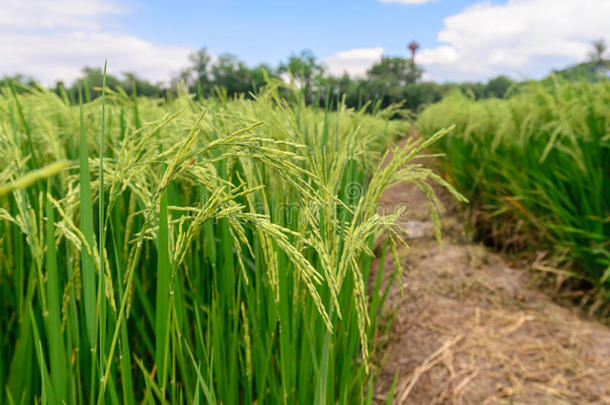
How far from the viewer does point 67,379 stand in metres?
0.90

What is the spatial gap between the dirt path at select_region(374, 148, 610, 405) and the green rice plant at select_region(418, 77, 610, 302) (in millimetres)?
371

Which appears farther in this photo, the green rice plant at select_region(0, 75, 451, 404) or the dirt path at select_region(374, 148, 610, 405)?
the dirt path at select_region(374, 148, 610, 405)

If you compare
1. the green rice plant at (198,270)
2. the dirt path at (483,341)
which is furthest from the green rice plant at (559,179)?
the green rice plant at (198,270)

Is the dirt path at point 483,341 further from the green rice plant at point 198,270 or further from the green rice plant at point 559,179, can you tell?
the green rice plant at point 198,270

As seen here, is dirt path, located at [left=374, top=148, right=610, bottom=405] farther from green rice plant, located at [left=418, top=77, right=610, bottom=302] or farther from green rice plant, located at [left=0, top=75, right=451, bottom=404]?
green rice plant, located at [left=0, top=75, right=451, bottom=404]

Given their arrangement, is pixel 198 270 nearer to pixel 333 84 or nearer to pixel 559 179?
pixel 333 84

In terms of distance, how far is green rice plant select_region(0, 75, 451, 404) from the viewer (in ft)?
2.25

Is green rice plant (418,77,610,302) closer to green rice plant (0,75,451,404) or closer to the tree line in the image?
the tree line

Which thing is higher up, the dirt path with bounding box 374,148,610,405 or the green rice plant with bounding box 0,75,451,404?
the green rice plant with bounding box 0,75,451,404

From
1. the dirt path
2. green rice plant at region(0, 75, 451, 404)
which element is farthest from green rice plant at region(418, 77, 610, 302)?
green rice plant at region(0, 75, 451, 404)

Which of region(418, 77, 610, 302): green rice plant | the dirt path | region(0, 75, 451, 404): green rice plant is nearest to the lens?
region(0, 75, 451, 404): green rice plant

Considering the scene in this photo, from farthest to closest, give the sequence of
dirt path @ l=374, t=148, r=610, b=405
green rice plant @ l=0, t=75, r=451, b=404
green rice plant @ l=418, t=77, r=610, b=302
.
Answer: green rice plant @ l=418, t=77, r=610, b=302
dirt path @ l=374, t=148, r=610, b=405
green rice plant @ l=0, t=75, r=451, b=404

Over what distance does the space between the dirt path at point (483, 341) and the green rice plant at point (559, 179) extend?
37cm

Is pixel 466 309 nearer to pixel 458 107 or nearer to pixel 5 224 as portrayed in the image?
pixel 5 224
